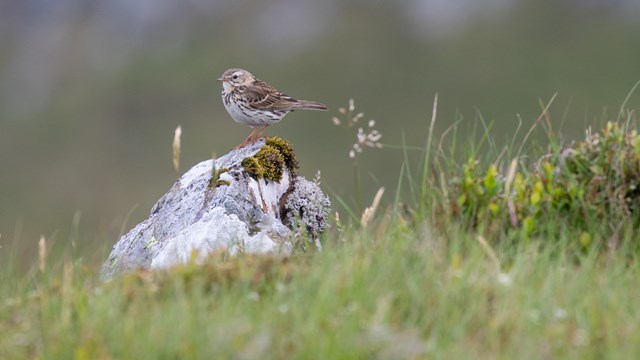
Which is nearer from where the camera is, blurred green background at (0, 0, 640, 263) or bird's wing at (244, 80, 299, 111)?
bird's wing at (244, 80, 299, 111)

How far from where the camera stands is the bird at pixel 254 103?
12211 millimetres

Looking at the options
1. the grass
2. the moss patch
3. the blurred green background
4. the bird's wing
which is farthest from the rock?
the blurred green background

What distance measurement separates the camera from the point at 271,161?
31.0 feet

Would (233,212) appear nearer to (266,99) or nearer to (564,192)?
(564,192)

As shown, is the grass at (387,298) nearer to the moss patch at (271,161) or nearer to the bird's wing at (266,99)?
the moss patch at (271,161)

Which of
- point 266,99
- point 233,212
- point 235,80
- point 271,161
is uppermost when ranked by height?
point 235,80

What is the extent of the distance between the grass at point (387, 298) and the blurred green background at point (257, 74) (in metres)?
81.2

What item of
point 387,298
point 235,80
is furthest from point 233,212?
point 235,80

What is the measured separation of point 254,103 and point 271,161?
292cm

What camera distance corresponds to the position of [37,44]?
14638 centimetres

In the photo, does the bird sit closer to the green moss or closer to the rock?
the green moss

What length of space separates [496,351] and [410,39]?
12728cm

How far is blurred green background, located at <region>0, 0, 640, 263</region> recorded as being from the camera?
10531 cm

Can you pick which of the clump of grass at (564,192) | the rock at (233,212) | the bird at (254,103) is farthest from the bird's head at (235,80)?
the clump of grass at (564,192)
